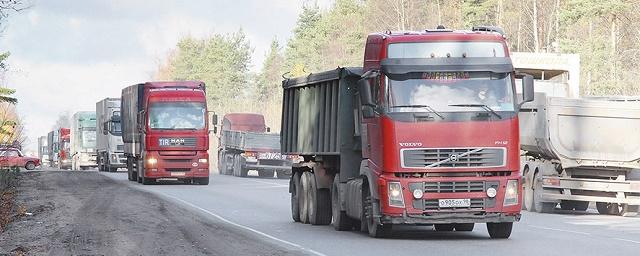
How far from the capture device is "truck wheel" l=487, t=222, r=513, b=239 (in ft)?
68.3

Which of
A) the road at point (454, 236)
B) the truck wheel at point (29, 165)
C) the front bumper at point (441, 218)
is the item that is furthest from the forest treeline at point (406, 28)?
the front bumper at point (441, 218)

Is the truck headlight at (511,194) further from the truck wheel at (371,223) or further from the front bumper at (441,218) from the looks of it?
the truck wheel at (371,223)

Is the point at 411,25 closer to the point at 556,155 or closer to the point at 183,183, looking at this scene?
the point at 183,183

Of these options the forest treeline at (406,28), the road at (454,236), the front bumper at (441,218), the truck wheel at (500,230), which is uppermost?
the forest treeline at (406,28)

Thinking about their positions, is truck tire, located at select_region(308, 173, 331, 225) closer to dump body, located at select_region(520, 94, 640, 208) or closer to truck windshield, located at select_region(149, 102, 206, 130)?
dump body, located at select_region(520, 94, 640, 208)

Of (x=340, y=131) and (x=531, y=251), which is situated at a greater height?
(x=340, y=131)

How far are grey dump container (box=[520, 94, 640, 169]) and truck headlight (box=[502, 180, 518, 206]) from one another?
9.30 meters

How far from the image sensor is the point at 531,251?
59.5 feet

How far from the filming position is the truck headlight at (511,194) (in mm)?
20266

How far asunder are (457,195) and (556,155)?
33.1 feet

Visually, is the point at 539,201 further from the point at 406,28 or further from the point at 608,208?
the point at 406,28

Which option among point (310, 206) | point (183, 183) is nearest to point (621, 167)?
point (310, 206)

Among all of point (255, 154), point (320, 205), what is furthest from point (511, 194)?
point (255, 154)

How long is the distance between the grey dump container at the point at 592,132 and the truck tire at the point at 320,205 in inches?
280
